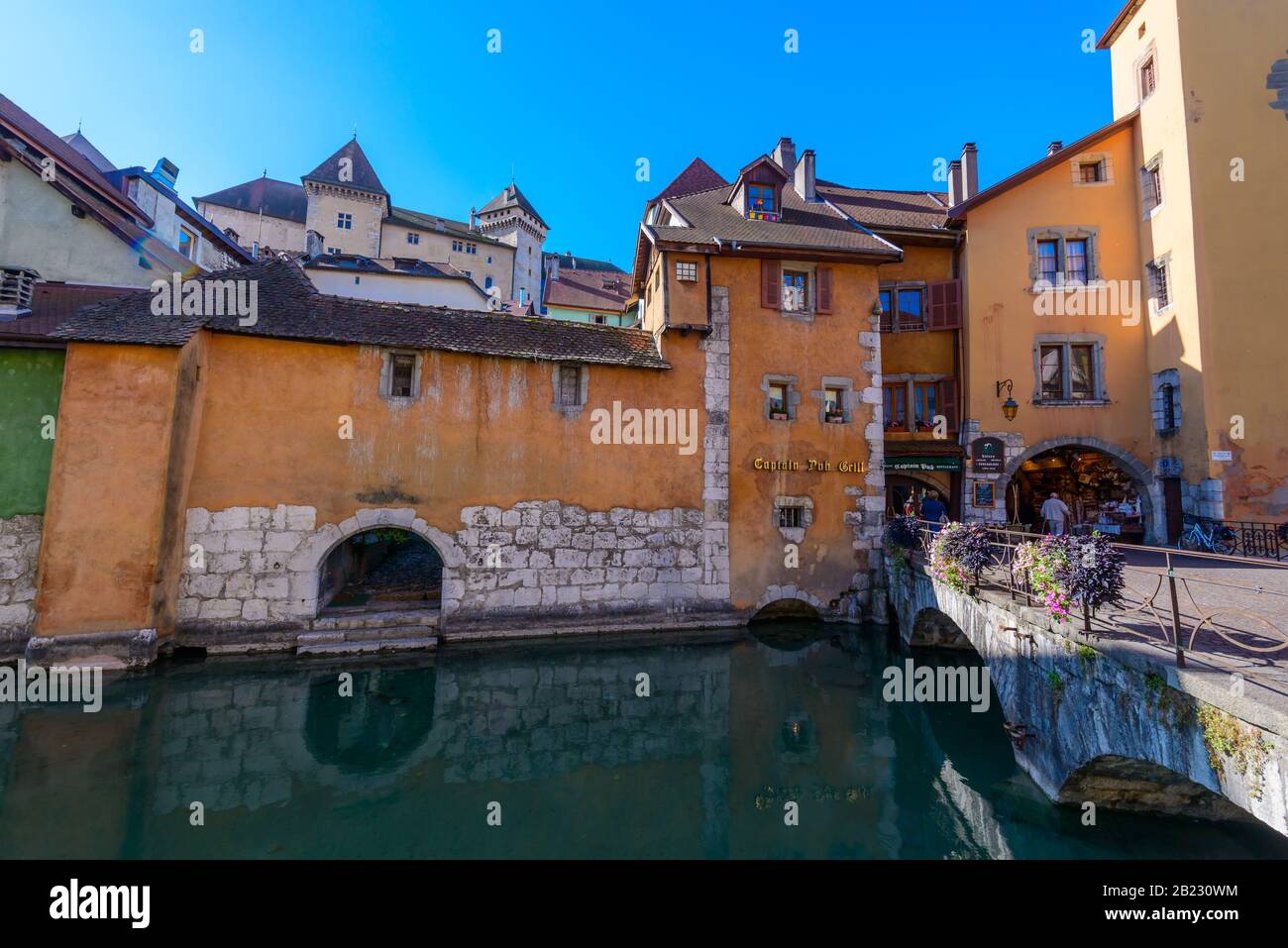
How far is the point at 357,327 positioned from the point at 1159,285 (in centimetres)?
2010

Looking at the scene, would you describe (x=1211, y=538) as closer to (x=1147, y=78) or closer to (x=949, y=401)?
(x=949, y=401)

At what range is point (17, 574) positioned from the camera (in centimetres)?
913

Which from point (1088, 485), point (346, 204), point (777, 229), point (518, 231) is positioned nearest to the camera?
point (777, 229)

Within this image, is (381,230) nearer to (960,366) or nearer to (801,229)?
(801,229)

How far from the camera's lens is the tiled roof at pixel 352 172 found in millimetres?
39250

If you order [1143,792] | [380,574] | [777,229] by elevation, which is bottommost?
[1143,792]

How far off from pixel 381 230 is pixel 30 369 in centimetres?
3635

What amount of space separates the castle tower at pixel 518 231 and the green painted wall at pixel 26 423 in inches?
1524

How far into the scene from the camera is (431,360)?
36.5 feet

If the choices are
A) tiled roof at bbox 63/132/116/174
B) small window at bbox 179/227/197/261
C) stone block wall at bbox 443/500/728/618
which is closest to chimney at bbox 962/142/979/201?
stone block wall at bbox 443/500/728/618

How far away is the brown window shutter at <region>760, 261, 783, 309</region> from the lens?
41.6ft

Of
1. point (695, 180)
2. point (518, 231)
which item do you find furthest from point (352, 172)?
point (695, 180)
